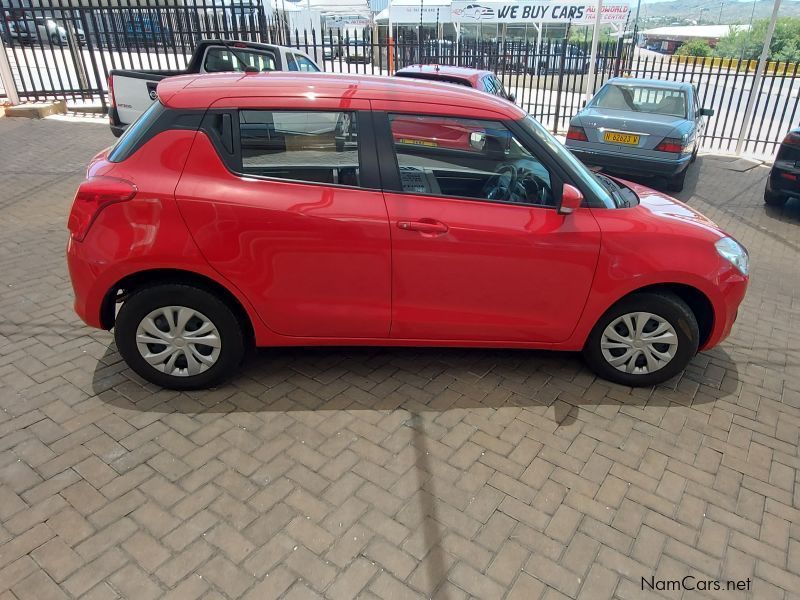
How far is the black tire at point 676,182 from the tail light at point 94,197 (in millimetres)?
7622

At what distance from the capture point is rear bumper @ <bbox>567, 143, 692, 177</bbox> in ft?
25.2

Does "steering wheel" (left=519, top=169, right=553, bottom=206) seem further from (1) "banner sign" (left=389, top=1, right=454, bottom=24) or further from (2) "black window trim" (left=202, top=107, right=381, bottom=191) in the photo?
(1) "banner sign" (left=389, top=1, right=454, bottom=24)

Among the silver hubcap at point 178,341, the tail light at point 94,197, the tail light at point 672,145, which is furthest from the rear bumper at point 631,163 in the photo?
the tail light at point 94,197

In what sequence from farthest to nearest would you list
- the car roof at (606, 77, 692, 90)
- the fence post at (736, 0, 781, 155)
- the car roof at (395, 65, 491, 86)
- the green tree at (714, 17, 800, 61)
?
1. the green tree at (714, 17, 800, 61)
2. the fence post at (736, 0, 781, 155)
3. the car roof at (606, 77, 692, 90)
4. the car roof at (395, 65, 491, 86)

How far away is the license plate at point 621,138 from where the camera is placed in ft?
25.6

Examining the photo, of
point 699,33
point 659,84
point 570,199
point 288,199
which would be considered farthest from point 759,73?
point 699,33

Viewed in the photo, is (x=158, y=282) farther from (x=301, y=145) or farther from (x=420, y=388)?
(x=420, y=388)

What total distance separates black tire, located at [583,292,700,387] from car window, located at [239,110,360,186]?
179 centimetres

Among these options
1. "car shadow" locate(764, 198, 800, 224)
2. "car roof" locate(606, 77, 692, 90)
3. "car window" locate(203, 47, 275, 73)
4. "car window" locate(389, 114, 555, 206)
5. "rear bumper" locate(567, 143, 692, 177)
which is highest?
"car window" locate(203, 47, 275, 73)

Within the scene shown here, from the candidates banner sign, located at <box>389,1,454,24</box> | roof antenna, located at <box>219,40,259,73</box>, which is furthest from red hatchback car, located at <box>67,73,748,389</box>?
banner sign, located at <box>389,1,454,24</box>

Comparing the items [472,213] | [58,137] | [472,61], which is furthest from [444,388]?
[472,61]

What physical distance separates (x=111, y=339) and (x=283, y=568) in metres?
2.30

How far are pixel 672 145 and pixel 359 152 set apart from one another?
20.8 ft

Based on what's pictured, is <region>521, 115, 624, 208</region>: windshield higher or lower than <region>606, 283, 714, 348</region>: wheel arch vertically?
higher
